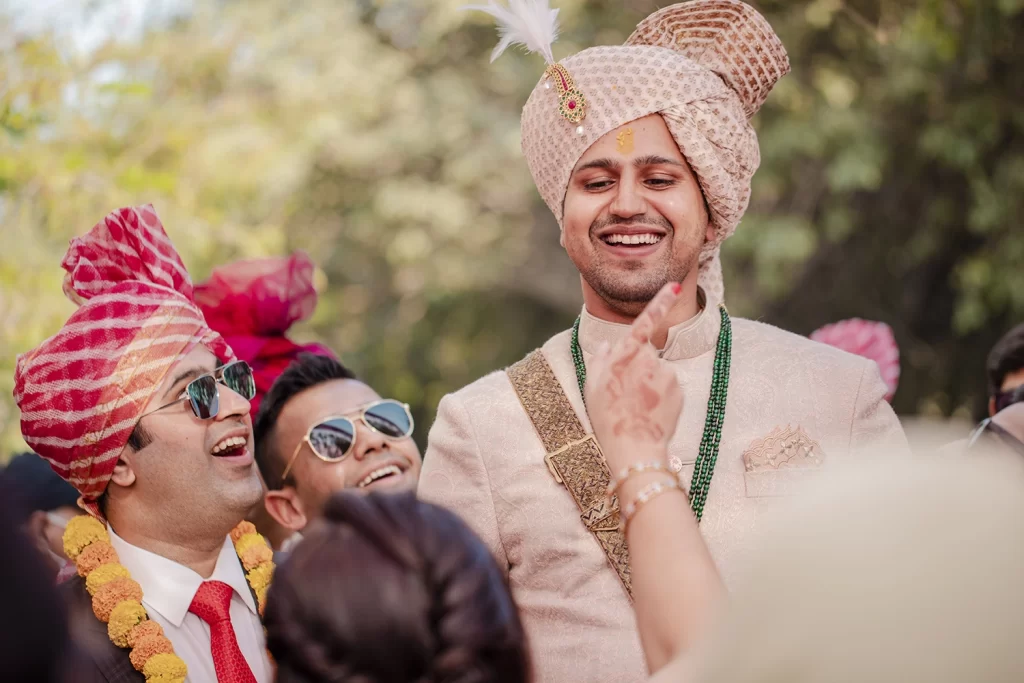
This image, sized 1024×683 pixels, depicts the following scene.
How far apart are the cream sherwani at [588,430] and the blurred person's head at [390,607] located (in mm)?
1021

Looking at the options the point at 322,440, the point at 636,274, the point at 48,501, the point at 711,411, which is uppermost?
the point at 636,274

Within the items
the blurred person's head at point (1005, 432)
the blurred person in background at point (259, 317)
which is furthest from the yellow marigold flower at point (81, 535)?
the blurred person's head at point (1005, 432)

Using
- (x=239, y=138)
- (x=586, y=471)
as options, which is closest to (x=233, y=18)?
(x=239, y=138)

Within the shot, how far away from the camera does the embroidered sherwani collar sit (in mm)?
3270

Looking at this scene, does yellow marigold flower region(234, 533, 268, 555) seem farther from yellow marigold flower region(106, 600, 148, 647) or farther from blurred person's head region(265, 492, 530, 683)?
blurred person's head region(265, 492, 530, 683)

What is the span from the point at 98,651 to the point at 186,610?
259mm

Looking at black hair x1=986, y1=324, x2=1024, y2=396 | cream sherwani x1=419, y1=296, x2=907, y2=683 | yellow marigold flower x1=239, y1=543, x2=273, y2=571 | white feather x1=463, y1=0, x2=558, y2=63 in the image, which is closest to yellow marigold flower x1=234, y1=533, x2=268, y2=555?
yellow marigold flower x1=239, y1=543, x2=273, y2=571

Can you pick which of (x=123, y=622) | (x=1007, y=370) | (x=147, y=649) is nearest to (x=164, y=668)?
(x=147, y=649)

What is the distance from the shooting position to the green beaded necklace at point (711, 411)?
3.01 metres

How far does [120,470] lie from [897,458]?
2.51 meters

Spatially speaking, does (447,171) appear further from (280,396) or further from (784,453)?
(784,453)

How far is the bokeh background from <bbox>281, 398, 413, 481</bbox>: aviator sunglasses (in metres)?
2.25

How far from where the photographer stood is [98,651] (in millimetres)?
3086

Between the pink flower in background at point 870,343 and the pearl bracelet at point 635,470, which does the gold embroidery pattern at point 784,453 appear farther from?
the pink flower in background at point 870,343
